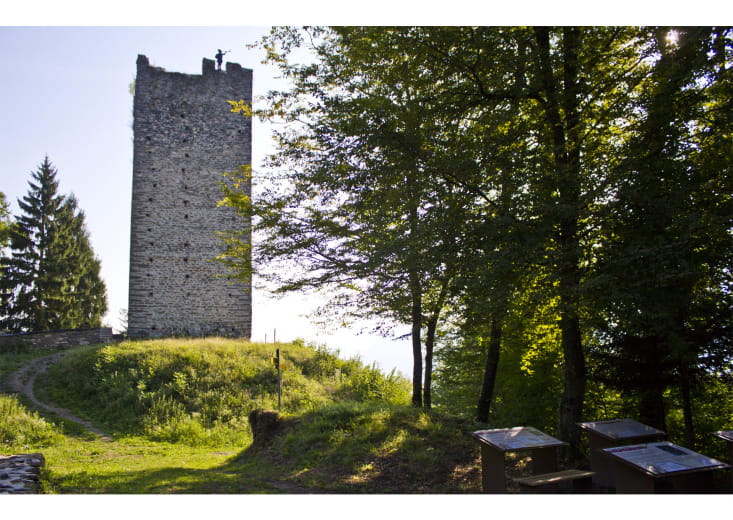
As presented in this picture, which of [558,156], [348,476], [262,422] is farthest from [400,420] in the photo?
[558,156]

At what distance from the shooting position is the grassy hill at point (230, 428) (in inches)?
270

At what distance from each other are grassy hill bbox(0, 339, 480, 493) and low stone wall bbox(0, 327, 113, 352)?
2.46 metres

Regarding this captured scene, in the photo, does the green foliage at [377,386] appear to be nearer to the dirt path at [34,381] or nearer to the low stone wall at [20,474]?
the dirt path at [34,381]

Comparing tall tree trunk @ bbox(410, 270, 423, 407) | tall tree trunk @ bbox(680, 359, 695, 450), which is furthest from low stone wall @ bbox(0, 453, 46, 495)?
tall tree trunk @ bbox(680, 359, 695, 450)

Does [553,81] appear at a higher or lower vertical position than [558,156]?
higher

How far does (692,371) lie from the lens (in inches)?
311

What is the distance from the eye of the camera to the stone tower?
62.7 ft

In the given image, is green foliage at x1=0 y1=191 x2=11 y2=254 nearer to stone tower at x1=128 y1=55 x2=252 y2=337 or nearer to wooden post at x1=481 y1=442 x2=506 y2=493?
stone tower at x1=128 y1=55 x2=252 y2=337

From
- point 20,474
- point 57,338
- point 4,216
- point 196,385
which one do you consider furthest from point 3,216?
point 20,474

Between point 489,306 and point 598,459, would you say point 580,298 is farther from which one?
point 598,459

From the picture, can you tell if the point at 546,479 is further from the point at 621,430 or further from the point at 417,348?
the point at 417,348

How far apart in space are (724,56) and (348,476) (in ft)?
22.0

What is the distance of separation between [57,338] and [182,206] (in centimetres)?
629

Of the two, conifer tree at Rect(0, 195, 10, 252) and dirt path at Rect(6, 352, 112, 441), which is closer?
dirt path at Rect(6, 352, 112, 441)
